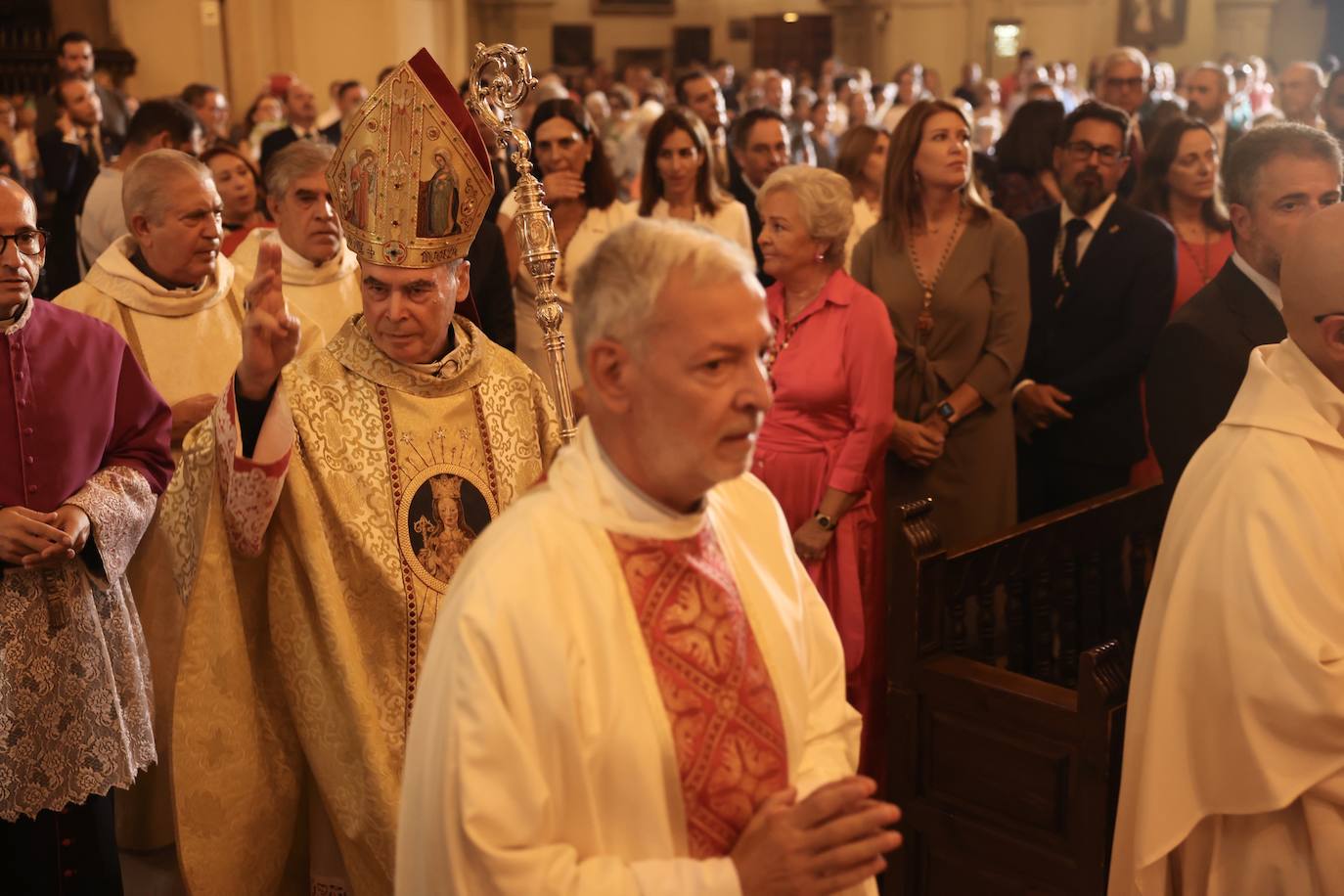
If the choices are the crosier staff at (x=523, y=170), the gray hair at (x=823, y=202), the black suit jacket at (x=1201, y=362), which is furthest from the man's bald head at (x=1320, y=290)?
the gray hair at (x=823, y=202)

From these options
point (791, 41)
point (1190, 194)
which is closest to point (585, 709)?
point (1190, 194)

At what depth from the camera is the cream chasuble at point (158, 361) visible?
4094mm

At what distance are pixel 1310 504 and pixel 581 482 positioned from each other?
1415 mm

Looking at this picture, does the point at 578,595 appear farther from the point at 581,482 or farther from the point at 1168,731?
the point at 1168,731

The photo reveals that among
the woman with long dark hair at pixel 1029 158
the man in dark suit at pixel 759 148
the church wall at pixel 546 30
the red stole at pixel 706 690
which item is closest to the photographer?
the red stole at pixel 706 690

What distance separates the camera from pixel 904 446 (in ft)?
15.6

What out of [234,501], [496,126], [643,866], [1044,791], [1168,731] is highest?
[496,126]

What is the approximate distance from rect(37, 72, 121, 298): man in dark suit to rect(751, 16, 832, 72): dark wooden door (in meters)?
17.6

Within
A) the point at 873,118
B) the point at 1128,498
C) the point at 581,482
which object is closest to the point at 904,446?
the point at 1128,498

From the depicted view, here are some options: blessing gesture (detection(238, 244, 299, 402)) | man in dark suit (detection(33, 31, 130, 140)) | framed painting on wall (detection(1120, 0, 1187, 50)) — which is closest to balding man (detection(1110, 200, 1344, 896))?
blessing gesture (detection(238, 244, 299, 402))

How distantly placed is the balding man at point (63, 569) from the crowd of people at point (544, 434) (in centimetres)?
1

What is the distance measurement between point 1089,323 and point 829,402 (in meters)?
→ 1.30

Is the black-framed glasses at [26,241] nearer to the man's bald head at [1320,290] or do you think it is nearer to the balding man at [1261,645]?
the balding man at [1261,645]

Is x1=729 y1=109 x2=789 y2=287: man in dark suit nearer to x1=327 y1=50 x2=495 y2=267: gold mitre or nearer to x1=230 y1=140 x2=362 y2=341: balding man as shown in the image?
x1=230 y1=140 x2=362 y2=341: balding man
